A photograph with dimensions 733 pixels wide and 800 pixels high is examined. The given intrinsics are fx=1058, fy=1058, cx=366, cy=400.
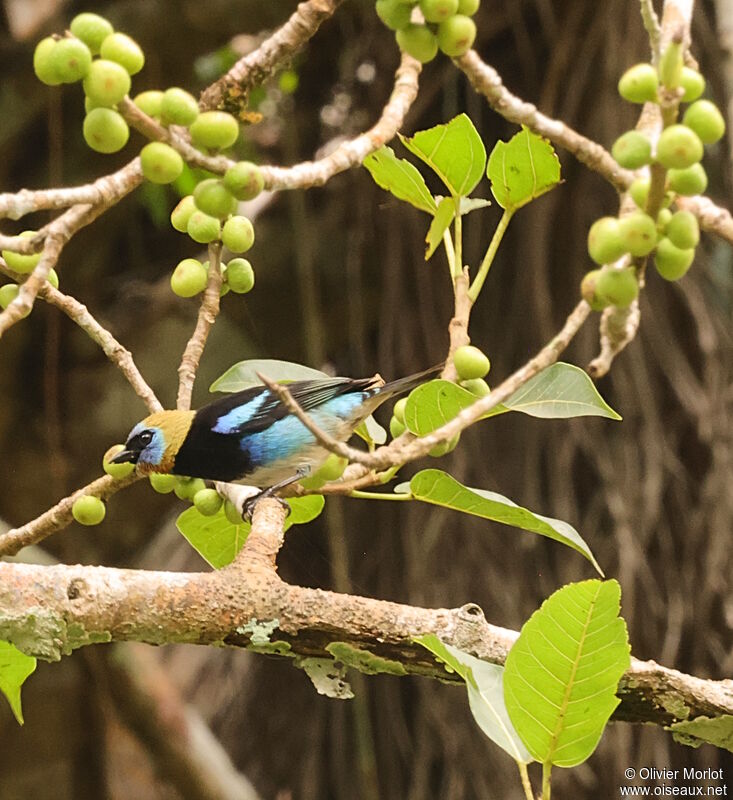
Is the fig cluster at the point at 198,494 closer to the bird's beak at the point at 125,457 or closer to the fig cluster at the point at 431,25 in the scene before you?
the bird's beak at the point at 125,457

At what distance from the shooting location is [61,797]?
2926 millimetres

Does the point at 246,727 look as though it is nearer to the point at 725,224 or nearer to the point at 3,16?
the point at 3,16

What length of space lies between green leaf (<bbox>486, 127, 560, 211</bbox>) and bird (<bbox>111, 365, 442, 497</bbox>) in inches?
16.5

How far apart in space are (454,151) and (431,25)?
1.23 ft

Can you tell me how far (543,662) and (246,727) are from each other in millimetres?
2239

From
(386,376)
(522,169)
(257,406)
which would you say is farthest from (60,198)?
(386,376)

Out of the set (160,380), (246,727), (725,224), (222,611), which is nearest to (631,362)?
(160,380)

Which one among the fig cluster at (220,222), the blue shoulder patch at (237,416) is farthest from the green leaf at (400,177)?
the blue shoulder patch at (237,416)

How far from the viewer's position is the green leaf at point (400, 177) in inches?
42.9

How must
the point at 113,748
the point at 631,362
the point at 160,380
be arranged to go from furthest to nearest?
the point at 113,748, the point at 160,380, the point at 631,362

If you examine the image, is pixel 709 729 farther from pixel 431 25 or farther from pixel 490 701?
pixel 431 25

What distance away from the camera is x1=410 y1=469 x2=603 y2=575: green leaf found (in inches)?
39.4

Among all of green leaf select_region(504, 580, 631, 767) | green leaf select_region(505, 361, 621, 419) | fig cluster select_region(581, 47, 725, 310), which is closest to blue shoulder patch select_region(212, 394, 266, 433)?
green leaf select_region(505, 361, 621, 419)

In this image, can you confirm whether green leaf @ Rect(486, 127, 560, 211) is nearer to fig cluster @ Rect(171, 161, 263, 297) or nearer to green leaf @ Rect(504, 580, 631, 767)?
fig cluster @ Rect(171, 161, 263, 297)
